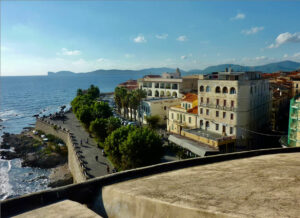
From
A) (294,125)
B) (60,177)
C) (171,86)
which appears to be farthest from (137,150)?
(171,86)

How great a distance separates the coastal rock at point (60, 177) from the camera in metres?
40.5

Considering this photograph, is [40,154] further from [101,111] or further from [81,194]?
[81,194]

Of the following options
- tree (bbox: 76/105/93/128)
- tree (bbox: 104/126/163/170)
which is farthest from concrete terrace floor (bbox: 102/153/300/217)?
tree (bbox: 76/105/93/128)

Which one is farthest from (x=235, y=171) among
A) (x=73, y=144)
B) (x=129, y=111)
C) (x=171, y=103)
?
(x=129, y=111)

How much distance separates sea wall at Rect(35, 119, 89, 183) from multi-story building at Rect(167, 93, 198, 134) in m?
22.2

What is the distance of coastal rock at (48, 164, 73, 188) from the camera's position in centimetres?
4053

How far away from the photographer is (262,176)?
9344 mm

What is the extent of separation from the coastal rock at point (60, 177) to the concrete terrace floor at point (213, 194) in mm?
35350

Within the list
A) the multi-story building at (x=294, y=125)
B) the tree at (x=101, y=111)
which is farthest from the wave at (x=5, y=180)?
the multi-story building at (x=294, y=125)

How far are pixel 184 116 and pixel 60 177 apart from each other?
28532 mm

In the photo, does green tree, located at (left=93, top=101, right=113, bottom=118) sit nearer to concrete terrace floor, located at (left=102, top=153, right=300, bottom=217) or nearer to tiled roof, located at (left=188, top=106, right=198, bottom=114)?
tiled roof, located at (left=188, top=106, right=198, bottom=114)

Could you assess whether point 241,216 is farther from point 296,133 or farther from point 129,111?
point 129,111

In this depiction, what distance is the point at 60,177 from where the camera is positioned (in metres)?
43.3

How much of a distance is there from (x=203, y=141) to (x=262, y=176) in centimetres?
3064
